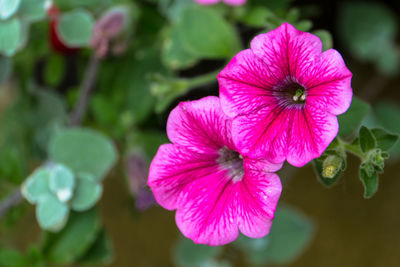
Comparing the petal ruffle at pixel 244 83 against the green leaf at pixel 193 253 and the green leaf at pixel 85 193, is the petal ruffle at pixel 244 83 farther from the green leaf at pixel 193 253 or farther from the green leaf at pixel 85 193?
the green leaf at pixel 193 253

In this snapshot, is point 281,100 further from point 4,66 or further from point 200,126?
point 4,66

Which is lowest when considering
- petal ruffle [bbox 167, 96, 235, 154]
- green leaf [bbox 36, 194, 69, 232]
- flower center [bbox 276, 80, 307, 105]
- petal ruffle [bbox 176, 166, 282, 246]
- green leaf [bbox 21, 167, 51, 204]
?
green leaf [bbox 36, 194, 69, 232]

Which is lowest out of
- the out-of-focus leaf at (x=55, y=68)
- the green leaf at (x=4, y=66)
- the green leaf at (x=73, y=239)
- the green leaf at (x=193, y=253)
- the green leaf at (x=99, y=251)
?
the green leaf at (x=193, y=253)

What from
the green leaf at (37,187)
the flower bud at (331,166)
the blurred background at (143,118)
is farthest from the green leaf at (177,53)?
the flower bud at (331,166)

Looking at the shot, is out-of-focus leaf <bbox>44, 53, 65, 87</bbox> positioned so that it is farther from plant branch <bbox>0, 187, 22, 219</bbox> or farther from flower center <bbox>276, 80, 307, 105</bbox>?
flower center <bbox>276, 80, 307, 105</bbox>

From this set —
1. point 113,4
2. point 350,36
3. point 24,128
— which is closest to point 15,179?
point 24,128

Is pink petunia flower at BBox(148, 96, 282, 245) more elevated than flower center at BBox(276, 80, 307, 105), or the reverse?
flower center at BBox(276, 80, 307, 105)

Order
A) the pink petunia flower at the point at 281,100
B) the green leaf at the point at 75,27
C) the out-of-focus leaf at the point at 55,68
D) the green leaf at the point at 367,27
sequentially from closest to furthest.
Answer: the pink petunia flower at the point at 281,100 < the green leaf at the point at 75,27 < the out-of-focus leaf at the point at 55,68 < the green leaf at the point at 367,27

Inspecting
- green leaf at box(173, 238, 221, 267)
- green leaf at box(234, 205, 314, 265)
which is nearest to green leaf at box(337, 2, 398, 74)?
green leaf at box(234, 205, 314, 265)
